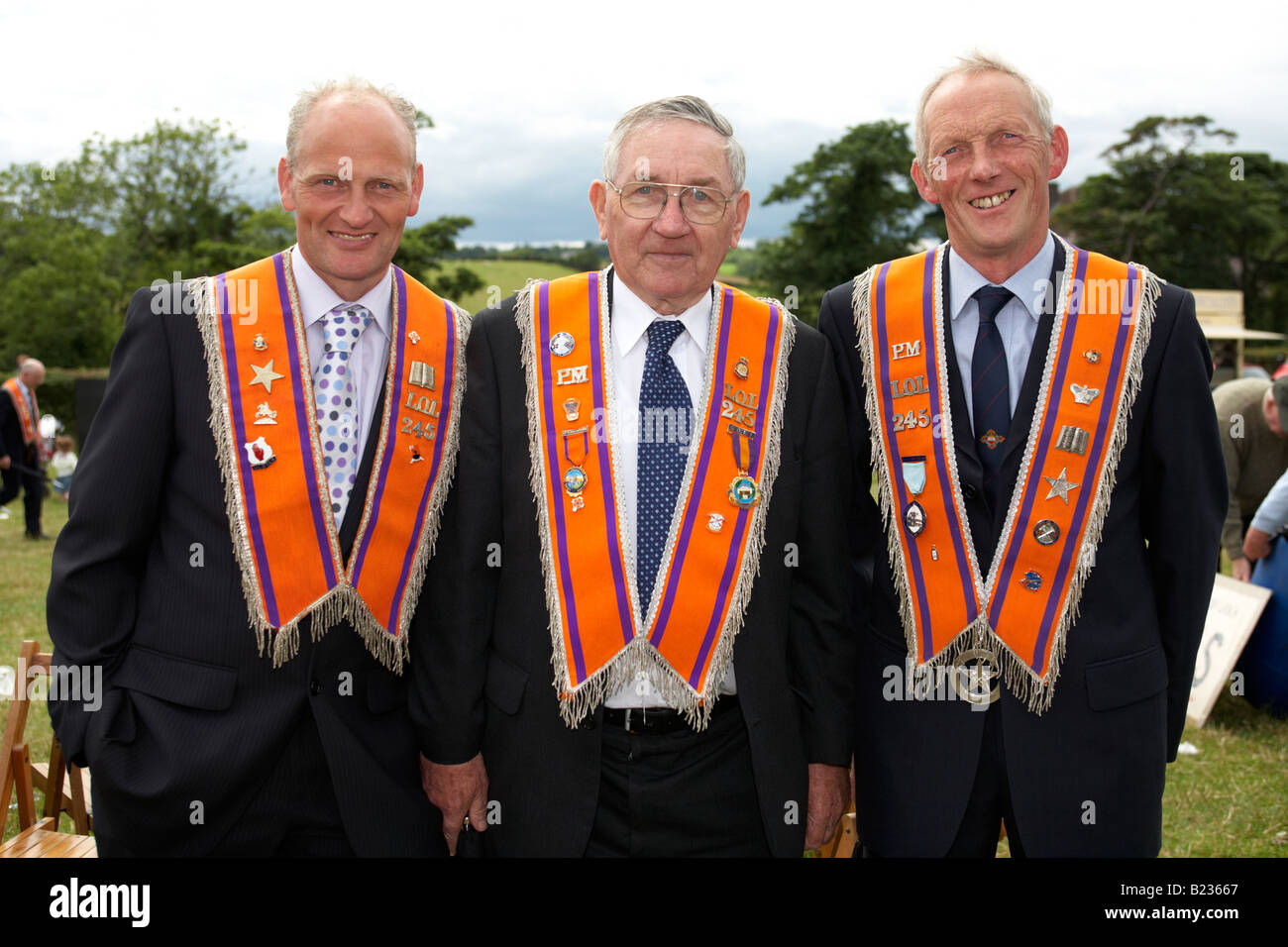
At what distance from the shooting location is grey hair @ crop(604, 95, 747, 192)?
7.87 ft

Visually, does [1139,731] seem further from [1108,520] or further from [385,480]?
[385,480]

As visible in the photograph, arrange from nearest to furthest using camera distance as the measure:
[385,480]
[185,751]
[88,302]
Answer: [185,751], [385,480], [88,302]

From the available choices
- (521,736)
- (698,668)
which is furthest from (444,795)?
(698,668)

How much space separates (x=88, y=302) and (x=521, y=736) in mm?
32512

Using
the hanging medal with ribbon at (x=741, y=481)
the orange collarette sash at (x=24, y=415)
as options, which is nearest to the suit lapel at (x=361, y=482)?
the hanging medal with ribbon at (x=741, y=481)

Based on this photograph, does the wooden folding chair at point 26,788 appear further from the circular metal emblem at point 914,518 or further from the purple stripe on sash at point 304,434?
the circular metal emblem at point 914,518

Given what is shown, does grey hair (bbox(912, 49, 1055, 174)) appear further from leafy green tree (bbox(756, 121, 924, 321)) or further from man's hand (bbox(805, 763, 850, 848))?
leafy green tree (bbox(756, 121, 924, 321))

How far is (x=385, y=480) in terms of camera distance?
7.95 ft

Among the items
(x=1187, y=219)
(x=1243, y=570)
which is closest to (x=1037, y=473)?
(x=1243, y=570)

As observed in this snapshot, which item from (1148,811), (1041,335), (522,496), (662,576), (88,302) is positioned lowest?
(1148,811)

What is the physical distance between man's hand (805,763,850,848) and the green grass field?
2495mm

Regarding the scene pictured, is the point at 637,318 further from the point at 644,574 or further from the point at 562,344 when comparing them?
the point at 644,574

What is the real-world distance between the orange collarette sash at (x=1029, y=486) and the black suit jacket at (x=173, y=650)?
4.19 ft

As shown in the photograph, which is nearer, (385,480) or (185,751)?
(185,751)
